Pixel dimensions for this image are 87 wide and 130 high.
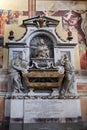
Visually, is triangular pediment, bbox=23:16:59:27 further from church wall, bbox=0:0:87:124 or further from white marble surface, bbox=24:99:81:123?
white marble surface, bbox=24:99:81:123

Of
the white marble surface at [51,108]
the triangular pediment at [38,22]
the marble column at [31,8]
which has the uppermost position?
the marble column at [31,8]

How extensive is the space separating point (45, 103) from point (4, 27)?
378 cm

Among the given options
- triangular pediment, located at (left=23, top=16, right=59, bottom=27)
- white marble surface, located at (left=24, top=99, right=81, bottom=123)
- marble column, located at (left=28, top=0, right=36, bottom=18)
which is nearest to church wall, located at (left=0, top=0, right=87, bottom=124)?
marble column, located at (left=28, top=0, right=36, bottom=18)

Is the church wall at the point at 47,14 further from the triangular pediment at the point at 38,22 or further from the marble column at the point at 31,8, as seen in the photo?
the triangular pediment at the point at 38,22

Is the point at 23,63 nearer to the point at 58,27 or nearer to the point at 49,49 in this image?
the point at 49,49

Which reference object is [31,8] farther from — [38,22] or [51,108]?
[51,108]

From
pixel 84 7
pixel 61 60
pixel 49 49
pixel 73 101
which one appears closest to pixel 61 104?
pixel 73 101

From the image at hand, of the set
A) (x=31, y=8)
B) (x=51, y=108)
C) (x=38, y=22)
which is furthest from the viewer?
(x=31, y=8)

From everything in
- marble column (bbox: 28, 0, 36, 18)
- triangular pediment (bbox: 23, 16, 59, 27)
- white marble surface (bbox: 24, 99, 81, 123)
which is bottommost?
white marble surface (bbox: 24, 99, 81, 123)

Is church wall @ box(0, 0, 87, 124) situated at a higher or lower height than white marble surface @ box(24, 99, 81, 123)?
higher

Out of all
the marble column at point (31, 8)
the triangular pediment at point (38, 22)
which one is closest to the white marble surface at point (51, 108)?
the triangular pediment at point (38, 22)

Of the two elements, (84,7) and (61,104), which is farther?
(84,7)

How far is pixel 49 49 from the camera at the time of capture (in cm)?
1046

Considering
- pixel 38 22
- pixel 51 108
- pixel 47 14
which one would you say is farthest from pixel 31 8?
pixel 51 108
